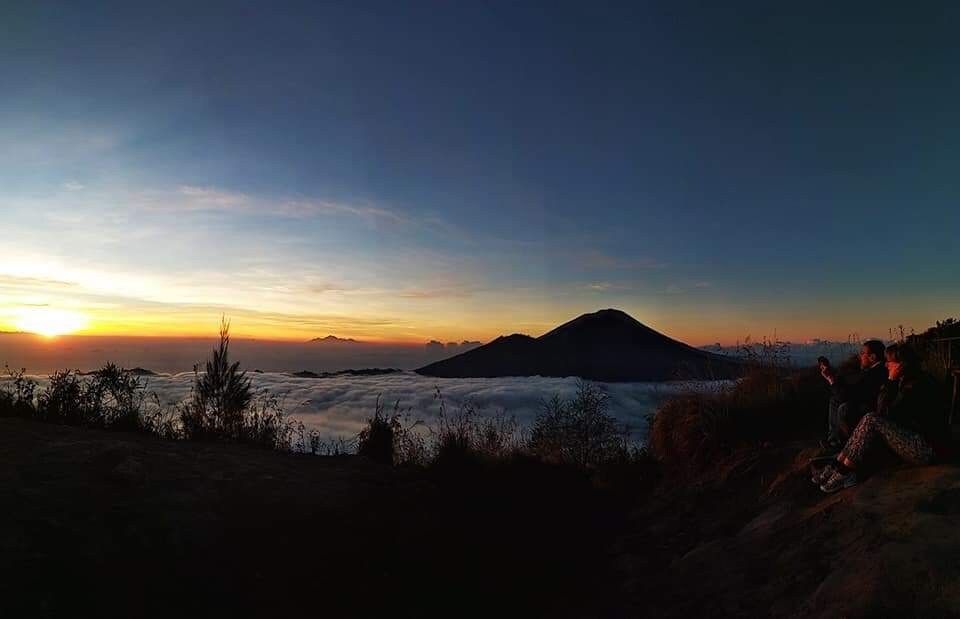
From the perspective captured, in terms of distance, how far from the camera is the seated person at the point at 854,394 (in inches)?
249

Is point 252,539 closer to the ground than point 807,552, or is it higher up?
higher up

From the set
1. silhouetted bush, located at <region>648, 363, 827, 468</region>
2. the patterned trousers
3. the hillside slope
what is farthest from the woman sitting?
silhouetted bush, located at <region>648, 363, 827, 468</region>

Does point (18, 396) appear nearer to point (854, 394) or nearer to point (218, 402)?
point (218, 402)

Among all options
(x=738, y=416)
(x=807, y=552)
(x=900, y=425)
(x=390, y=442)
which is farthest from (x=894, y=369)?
(x=390, y=442)

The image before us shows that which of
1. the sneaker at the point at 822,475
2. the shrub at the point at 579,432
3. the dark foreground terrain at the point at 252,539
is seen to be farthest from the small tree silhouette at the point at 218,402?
the sneaker at the point at 822,475

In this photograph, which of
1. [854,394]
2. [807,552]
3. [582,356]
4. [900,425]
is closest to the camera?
[807,552]

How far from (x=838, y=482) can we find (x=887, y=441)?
1.99ft

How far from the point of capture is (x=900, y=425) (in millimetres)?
5203

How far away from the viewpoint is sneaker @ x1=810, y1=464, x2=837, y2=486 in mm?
5777

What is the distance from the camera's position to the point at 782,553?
4.95 meters

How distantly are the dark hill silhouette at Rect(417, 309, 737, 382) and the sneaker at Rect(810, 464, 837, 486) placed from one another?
116 metres

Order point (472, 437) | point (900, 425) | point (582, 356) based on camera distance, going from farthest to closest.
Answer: point (582, 356), point (472, 437), point (900, 425)

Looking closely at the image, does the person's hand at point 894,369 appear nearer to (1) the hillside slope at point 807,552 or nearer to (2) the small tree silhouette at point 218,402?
(1) the hillside slope at point 807,552

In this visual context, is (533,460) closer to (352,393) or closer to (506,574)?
(506,574)
